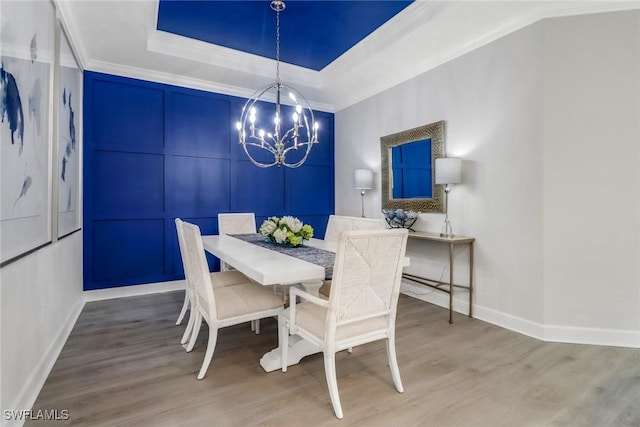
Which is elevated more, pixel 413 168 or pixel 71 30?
pixel 71 30

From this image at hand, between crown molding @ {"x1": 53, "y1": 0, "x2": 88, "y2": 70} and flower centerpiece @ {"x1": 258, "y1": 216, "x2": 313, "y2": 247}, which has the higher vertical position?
crown molding @ {"x1": 53, "y1": 0, "x2": 88, "y2": 70}

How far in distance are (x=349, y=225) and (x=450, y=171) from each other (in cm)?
112

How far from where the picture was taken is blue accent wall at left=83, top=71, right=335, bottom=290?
3.65 meters

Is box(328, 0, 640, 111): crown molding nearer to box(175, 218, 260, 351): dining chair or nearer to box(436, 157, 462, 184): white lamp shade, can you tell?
box(436, 157, 462, 184): white lamp shade

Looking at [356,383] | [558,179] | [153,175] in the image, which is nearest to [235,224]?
[153,175]

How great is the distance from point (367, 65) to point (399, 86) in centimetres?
51

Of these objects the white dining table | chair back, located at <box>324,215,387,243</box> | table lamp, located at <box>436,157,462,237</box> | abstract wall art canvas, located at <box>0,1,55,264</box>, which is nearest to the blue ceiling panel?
abstract wall art canvas, located at <box>0,1,55,264</box>

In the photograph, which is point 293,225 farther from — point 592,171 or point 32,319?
point 592,171

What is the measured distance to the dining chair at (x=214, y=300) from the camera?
6.55 feet

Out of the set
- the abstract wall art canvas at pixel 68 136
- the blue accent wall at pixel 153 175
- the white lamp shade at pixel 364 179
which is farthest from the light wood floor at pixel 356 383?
the white lamp shade at pixel 364 179

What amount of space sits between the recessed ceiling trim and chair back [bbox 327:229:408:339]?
10.3ft

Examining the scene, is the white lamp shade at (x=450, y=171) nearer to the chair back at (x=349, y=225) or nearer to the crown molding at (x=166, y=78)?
the chair back at (x=349, y=225)

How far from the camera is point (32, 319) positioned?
1.83 metres

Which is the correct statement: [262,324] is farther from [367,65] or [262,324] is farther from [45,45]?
[367,65]
